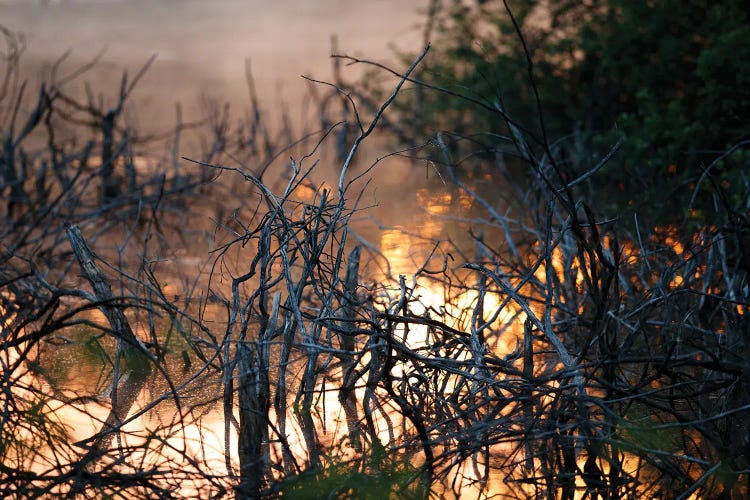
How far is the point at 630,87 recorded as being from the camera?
5.01m

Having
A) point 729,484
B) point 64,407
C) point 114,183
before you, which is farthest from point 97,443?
point 114,183

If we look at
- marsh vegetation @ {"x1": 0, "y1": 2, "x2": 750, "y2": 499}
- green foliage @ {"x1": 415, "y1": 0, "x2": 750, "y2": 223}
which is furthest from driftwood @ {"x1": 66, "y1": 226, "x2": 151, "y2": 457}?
green foliage @ {"x1": 415, "y1": 0, "x2": 750, "y2": 223}

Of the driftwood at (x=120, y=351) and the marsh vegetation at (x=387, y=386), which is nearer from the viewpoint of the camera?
the marsh vegetation at (x=387, y=386)

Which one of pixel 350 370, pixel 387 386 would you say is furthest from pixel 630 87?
pixel 387 386

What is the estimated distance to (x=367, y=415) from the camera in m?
2.12

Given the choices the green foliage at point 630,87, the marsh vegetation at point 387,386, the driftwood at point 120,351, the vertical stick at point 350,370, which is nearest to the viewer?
the marsh vegetation at point 387,386

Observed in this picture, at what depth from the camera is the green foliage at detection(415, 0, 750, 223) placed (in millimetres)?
3602

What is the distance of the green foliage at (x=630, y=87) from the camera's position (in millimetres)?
3602

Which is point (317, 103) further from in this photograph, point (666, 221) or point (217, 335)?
point (217, 335)

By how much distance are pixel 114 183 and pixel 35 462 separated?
3.51 m

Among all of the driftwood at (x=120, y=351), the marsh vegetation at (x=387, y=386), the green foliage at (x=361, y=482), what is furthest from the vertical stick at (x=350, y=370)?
the driftwood at (x=120, y=351)

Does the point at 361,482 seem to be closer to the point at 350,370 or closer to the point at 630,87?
the point at 350,370

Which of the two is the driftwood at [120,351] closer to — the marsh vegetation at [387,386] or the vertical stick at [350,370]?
the marsh vegetation at [387,386]

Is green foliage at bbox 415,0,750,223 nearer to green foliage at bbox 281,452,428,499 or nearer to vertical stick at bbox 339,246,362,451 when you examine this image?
vertical stick at bbox 339,246,362,451
